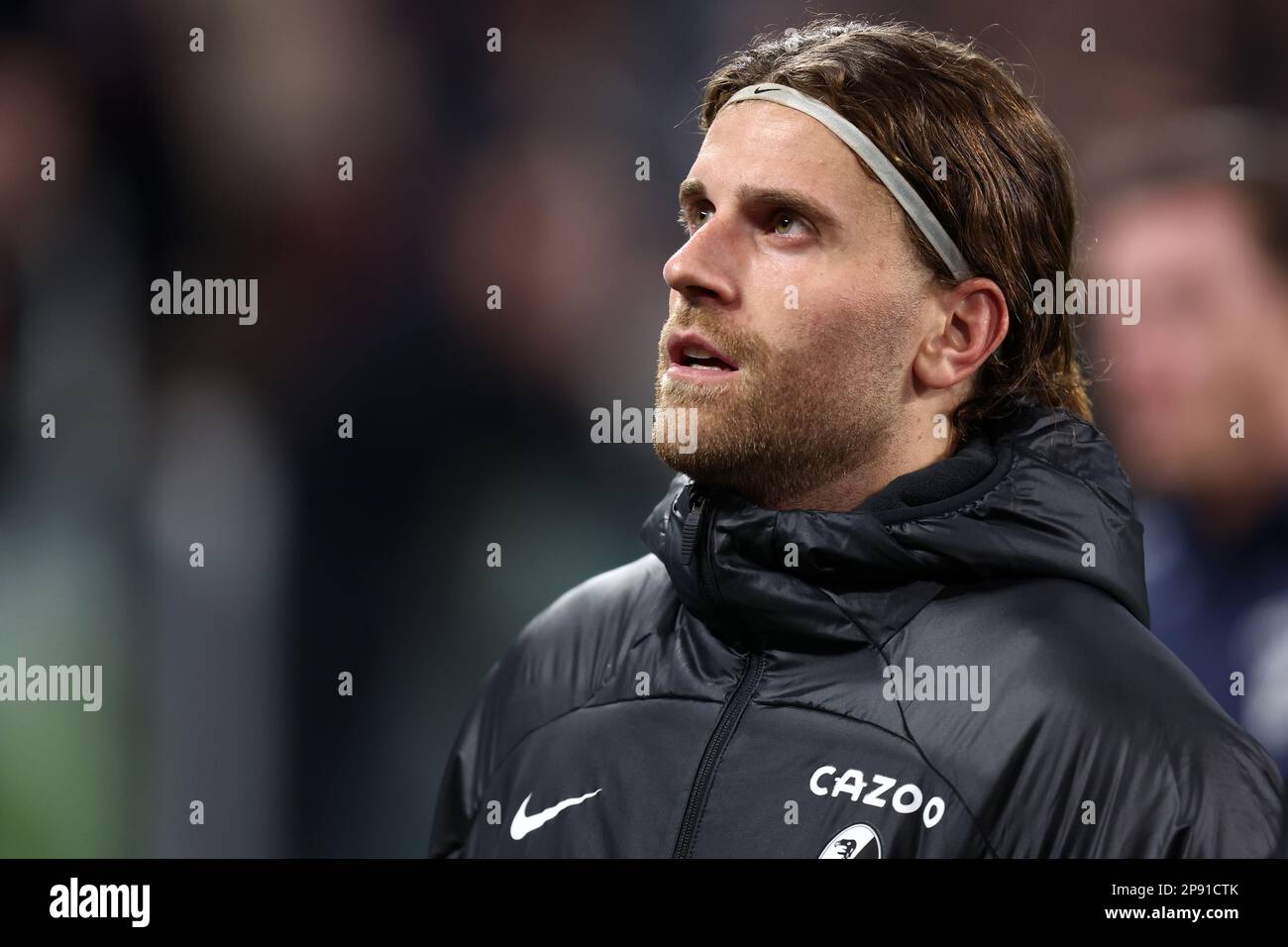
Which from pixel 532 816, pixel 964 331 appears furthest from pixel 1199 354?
pixel 532 816

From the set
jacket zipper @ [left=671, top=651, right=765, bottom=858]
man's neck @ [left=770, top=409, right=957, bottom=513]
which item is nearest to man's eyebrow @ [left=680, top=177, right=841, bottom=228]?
man's neck @ [left=770, top=409, right=957, bottom=513]

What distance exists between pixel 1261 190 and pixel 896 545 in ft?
6.98

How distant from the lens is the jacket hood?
1.65 metres

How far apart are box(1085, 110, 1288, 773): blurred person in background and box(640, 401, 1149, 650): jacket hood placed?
149 cm

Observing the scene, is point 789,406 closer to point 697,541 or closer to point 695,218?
point 697,541

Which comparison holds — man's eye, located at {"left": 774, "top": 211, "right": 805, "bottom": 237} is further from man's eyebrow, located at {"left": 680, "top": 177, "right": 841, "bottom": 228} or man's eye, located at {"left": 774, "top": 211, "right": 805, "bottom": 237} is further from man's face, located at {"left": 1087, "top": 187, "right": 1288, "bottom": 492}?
man's face, located at {"left": 1087, "top": 187, "right": 1288, "bottom": 492}

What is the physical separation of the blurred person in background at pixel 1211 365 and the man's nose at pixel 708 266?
5.60ft

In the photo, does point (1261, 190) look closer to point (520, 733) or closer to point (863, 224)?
point (863, 224)

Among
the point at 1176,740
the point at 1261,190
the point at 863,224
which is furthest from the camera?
the point at 1261,190

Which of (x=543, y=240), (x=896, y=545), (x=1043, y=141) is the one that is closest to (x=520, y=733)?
(x=896, y=545)

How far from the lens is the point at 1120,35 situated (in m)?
3.41

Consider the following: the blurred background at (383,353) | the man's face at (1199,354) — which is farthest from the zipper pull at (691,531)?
the man's face at (1199,354)

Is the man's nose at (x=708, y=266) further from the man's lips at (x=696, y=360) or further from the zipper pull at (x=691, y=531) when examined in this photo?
the zipper pull at (x=691, y=531)

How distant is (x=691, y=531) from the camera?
1783 millimetres
